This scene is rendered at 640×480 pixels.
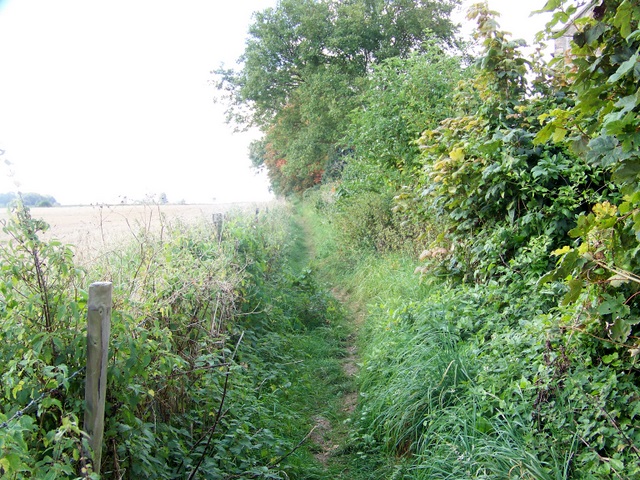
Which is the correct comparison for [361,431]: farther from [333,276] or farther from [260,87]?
[260,87]

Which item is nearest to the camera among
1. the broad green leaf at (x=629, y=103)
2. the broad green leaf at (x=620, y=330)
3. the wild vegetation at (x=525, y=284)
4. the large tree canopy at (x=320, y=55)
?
the broad green leaf at (x=629, y=103)

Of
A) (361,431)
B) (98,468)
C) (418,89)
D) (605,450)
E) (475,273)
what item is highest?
(418,89)

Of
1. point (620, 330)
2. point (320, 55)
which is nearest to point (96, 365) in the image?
point (620, 330)

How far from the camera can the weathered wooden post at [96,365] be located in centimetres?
248

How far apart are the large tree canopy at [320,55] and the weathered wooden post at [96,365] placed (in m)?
20.2

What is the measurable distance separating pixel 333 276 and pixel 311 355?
5.24m

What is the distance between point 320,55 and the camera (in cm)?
2550

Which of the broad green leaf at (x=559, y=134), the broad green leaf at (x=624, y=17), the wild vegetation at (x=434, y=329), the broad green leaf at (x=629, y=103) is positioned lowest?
the wild vegetation at (x=434, y=329)

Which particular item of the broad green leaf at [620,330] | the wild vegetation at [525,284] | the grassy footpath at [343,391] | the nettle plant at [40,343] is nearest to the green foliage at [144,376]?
the nettle plant at [40,343]

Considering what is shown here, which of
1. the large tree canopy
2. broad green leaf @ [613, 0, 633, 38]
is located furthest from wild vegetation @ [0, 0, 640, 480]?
the large tree canopy

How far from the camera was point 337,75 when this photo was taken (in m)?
23.7

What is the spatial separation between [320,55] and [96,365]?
25.2m

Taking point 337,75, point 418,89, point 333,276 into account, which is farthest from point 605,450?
point 337,75

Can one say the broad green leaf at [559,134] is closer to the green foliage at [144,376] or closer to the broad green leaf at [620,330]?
the broad green leaf at [620,330]
